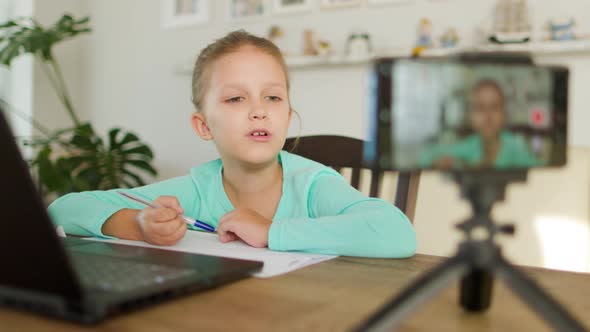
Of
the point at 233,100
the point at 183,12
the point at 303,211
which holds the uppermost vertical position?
the point at 183,12

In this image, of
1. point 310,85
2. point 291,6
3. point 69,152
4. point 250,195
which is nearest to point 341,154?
point 250,195

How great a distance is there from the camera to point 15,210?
0.37 metres

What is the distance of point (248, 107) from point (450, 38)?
1.18 metres

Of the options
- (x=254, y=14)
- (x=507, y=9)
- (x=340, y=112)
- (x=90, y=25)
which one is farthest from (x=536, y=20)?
(x=90, y=25)

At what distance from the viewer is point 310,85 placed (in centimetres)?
243

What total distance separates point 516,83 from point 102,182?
255 cm

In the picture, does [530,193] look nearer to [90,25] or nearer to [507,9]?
[507,9]

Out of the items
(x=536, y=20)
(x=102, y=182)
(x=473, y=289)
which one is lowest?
(x=102, y=182)

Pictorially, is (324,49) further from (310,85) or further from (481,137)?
(481,137)

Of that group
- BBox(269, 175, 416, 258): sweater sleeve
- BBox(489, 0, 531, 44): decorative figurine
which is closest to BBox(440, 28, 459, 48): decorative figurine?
BBox(489, 0, 531, 44): decorative figurine

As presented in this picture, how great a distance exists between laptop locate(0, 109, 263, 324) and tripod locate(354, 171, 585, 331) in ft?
0.67

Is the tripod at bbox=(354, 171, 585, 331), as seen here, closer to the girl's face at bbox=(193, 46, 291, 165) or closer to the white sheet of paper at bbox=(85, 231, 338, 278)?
the white sheet of paper at bbox=(85, 231, 338, 278)

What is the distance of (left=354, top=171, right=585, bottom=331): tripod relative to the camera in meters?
0.32

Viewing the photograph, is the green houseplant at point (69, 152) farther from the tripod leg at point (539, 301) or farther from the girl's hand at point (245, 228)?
the tripod leg at point (539, 301)
